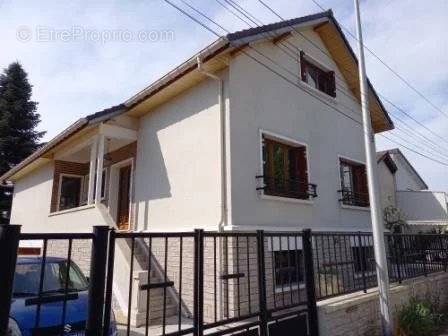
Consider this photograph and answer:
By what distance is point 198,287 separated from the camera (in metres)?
3.65

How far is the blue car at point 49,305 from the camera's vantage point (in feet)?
12.0

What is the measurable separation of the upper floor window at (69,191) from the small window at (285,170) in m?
9.07

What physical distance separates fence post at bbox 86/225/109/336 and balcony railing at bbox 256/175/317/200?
15.8 feet

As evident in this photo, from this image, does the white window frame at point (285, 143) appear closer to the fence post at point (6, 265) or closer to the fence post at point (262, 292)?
the fence post at point (262, 292)

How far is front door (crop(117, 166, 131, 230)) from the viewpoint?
10.9 m

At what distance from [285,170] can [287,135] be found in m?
0.90

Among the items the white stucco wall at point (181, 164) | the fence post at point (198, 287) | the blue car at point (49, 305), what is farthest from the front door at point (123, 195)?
the fence post at point (198, 287)

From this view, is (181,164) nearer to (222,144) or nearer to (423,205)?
(222,144)

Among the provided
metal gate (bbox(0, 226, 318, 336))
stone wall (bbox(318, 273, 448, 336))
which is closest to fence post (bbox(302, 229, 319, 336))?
metal gate (bbox(0, 226, 318, 336))

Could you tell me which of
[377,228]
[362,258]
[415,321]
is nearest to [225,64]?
[377,228]

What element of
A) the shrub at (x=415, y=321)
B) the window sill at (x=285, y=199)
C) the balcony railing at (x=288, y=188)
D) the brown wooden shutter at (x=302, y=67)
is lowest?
the shrub at (x=415, y=321)

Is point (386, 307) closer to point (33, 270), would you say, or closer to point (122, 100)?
point (33, 270)

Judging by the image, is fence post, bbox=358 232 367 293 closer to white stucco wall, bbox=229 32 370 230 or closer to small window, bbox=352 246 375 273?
small window, bbox=352 246 375 273

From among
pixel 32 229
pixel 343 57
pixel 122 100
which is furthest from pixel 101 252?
pixel 32 229
